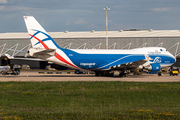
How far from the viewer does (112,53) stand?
47156mm

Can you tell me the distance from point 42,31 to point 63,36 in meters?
51.9

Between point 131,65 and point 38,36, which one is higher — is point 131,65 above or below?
below

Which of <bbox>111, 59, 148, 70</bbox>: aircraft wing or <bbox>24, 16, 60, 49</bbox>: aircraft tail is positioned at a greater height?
<bbox>24, 16, 60, 49</bbox>: aircraft tail

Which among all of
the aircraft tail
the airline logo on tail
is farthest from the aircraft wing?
the aircraft tail

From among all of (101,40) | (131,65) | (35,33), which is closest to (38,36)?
(35,33)

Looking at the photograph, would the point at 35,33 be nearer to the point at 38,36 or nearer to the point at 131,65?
the point at 38,36

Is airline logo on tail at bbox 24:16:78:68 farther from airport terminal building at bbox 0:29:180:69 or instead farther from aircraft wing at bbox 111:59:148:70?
airport terminal building at bbox 0:29:180:69

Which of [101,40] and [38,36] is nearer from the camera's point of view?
[38,36]

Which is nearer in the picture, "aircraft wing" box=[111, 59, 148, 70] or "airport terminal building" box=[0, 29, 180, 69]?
"aircraft wing" box=[111, 59, 148, 70]

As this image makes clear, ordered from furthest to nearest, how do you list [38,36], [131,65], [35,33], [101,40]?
[101,40] → [131,65] → [38,36] → [35,33]

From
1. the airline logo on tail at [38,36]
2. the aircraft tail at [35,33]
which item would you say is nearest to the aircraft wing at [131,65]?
the airline logo on tail at [38,36]

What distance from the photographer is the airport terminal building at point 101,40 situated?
83.9 meters

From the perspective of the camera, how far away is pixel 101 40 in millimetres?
88562

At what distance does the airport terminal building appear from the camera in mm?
83875
